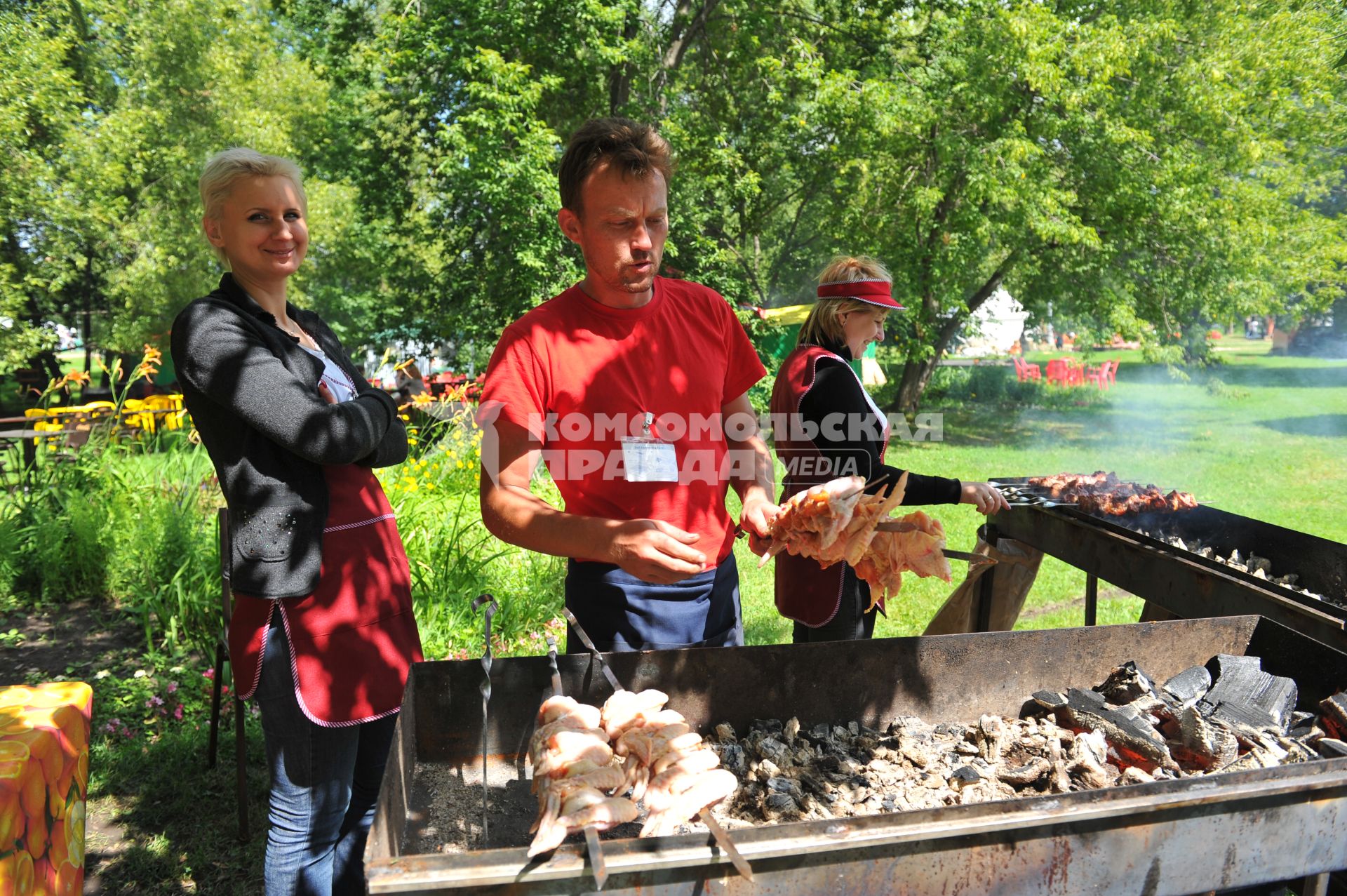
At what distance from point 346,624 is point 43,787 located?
82 cm

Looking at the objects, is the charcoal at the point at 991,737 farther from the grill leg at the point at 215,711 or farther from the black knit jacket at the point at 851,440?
the grill leg at the point at 215,711

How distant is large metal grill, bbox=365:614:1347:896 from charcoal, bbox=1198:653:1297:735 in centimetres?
15

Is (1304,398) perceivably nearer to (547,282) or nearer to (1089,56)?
(1089,56)

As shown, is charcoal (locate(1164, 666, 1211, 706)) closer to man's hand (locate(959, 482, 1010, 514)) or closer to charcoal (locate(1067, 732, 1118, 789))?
charcoal (locate(1067, 732, 1118, 789))

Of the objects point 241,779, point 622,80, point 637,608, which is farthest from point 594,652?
point 622,80

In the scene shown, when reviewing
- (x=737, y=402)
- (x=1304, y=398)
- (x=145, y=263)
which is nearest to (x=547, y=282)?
(x=145, y=263)

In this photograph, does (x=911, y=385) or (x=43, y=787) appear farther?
(x=911, y=385)

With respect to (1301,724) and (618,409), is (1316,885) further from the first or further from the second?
(618,409)

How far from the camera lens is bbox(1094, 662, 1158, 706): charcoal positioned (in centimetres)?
257

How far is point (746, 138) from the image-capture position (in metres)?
15.6

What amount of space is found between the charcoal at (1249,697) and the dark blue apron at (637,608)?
154 cm

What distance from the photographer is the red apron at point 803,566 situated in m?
3.56

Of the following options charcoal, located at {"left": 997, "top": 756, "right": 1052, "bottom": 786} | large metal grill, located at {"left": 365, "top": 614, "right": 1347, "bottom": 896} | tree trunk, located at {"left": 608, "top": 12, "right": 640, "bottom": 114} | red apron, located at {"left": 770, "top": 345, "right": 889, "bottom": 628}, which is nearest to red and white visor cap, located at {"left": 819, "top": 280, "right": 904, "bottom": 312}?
red apron, located at {"left": 770, "top": 345, "right": 889, "bottom": 628}

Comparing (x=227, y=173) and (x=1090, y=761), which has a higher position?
(x=227, y=173)
